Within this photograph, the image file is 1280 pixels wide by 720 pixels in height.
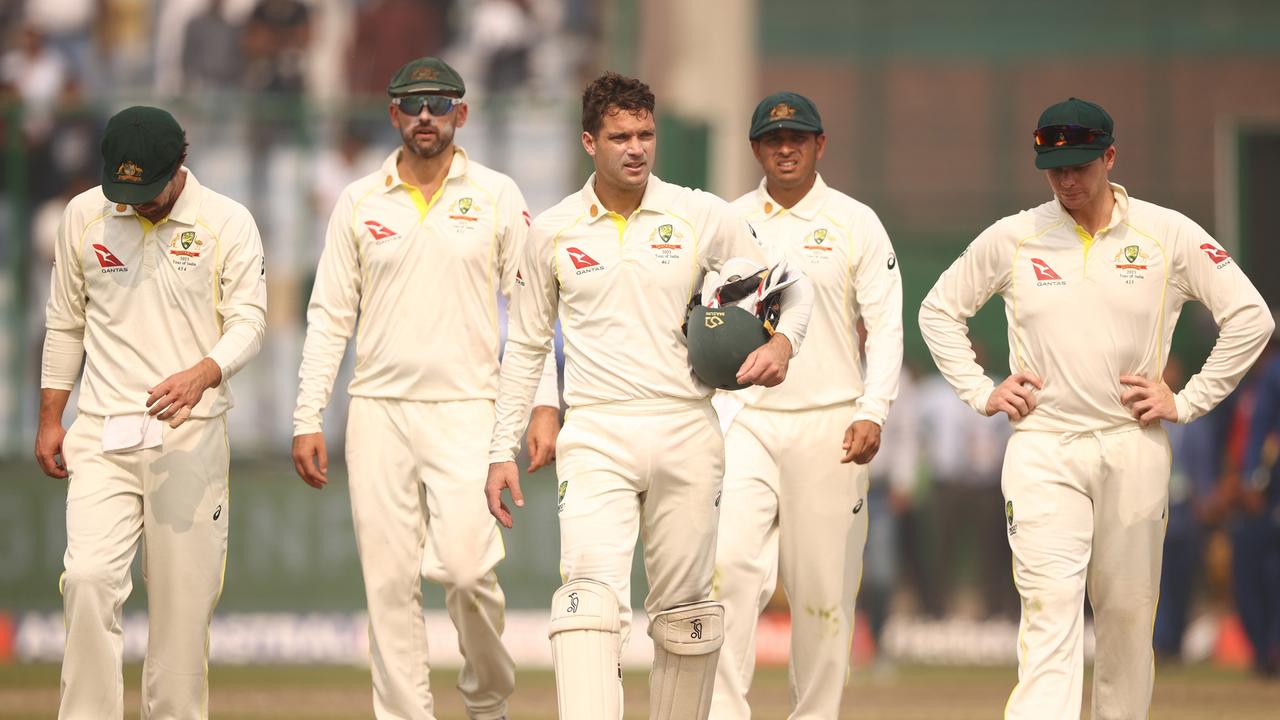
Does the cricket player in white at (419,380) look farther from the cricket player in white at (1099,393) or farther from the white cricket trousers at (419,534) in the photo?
the cricket player in white at (1099,393)

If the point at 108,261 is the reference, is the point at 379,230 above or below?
above

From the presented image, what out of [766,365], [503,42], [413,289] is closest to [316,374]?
[413,289]

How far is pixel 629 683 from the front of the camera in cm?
1261

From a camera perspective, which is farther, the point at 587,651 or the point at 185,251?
the point at 185,251

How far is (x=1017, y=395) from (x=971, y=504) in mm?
7355

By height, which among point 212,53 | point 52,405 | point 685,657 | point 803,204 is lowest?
point 685,657

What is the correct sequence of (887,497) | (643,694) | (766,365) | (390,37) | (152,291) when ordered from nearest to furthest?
(766,365), (152,291), (643,694), (887,497), (390,37)

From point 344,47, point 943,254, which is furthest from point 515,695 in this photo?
point 344,47

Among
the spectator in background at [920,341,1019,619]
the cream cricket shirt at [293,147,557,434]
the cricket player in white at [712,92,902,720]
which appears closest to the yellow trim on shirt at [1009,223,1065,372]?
the cricket player in white at [712,92,902,720]

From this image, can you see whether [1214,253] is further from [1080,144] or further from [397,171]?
[397,171]

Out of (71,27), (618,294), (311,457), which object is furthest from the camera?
(71,27)

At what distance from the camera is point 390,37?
1825 centimetres

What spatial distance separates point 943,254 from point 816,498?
9.31m

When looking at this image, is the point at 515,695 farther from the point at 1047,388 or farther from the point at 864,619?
the point at 1047,388
